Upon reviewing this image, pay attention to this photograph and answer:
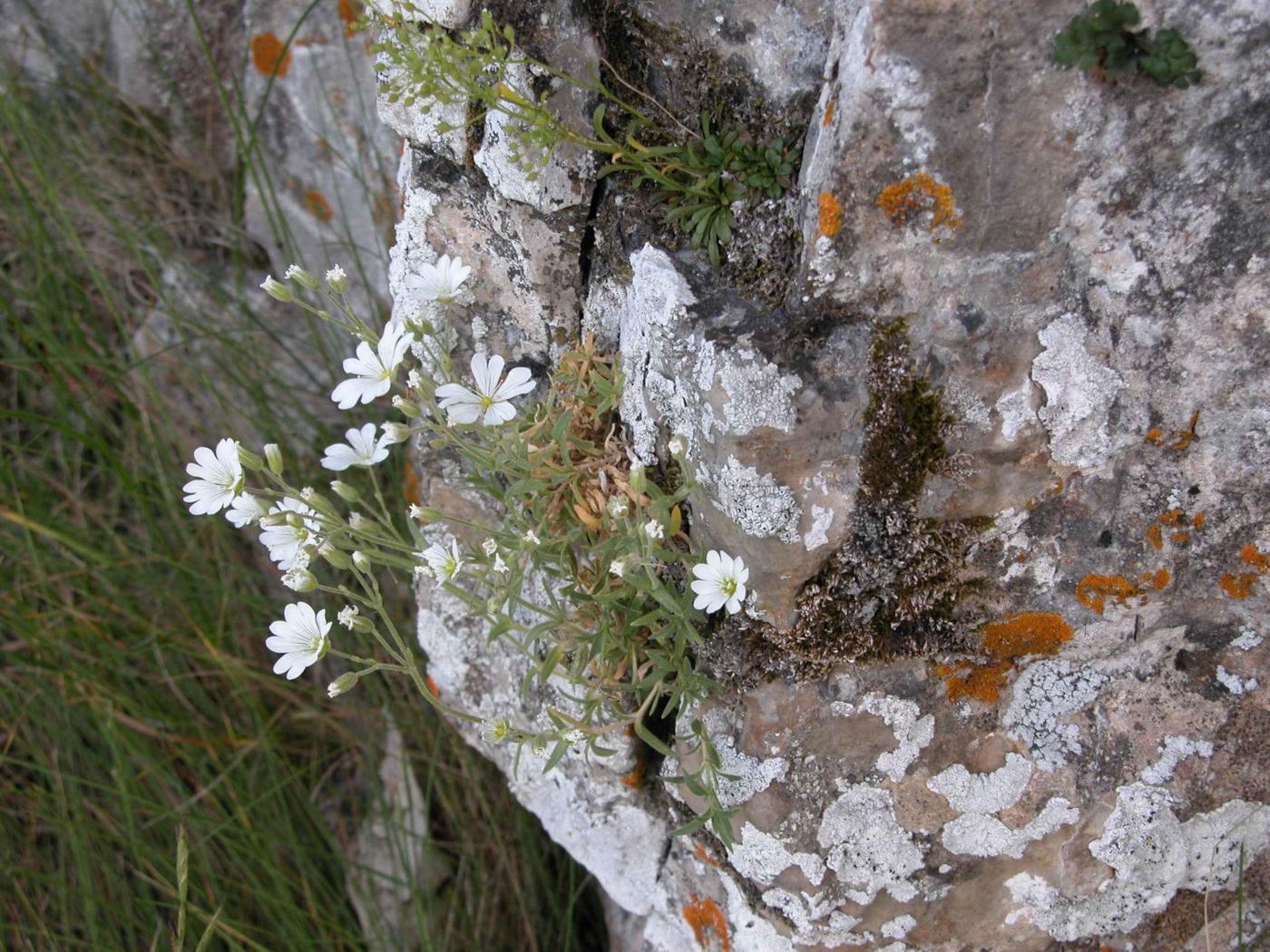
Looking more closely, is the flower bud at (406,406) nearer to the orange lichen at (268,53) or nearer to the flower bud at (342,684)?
the flower bud at (342,684)

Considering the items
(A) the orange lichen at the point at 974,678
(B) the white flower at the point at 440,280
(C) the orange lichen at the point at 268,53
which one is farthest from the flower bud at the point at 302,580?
(C) the orange lichen at the point at 268,53

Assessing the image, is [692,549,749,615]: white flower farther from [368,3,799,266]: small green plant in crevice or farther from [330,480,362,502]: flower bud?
[330,480,362,502]: flower bud

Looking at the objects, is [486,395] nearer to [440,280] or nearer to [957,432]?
[440,280]

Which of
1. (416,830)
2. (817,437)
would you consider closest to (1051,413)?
(817,437)

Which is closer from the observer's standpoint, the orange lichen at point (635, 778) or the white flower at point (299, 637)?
the white flower at point (299, 637)

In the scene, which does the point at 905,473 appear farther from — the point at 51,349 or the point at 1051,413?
the point at 51,349

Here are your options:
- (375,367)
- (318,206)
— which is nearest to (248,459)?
(375,367)
